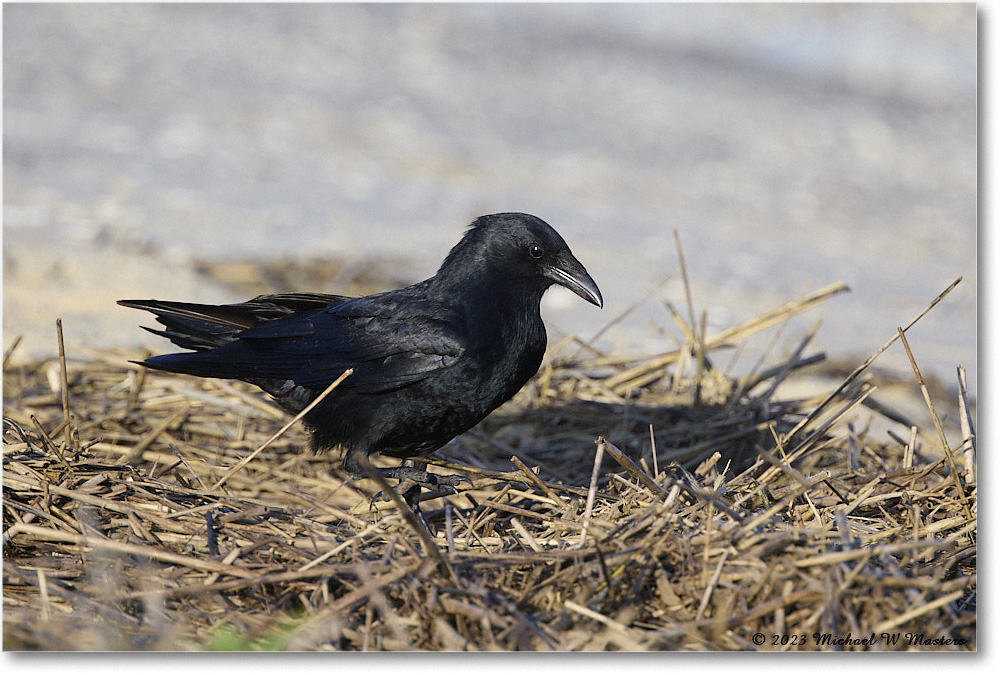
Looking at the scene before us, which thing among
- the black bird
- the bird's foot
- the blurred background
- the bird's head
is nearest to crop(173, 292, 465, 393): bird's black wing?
the black bird

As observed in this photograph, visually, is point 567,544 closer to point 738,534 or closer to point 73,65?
point 738,534

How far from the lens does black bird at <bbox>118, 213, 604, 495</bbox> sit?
3393mm

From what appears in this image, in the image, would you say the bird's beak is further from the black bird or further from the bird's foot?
the bird's foot

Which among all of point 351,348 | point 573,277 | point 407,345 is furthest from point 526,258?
point 351,348

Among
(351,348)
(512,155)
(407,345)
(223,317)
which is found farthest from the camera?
(512,155)

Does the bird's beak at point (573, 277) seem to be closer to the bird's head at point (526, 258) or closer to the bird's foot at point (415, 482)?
the bird's head at point (526, 258)

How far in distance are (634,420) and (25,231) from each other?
4.30 metres

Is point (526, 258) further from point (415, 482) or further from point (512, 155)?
point (512, 155)

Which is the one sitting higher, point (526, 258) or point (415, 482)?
point (526, 258)

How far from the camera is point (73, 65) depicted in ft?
34.1

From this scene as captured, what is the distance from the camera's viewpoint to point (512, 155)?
31.8 feet

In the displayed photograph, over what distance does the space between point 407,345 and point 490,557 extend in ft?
3.52

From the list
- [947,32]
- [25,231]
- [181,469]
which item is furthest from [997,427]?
[947,32]

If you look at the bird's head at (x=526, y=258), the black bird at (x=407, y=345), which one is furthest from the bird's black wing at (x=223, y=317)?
the bird's head at (x=526, y=258)
